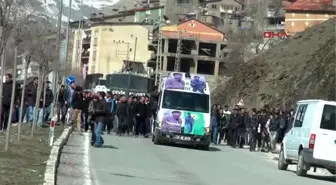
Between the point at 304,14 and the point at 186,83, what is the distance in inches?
3538

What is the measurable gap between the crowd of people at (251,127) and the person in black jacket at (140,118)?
9.92 ft

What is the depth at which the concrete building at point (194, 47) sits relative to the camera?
11119 centimetres

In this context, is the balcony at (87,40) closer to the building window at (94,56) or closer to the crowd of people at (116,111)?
the building window at (94,56)

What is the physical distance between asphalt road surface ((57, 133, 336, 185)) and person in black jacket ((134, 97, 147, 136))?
8585 millimetres

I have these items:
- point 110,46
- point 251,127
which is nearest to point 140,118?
point 251,127

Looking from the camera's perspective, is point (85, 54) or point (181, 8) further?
point (181, 8)

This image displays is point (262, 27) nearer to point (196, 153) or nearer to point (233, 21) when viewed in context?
point (233, 21)

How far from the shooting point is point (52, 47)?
67.1 metres

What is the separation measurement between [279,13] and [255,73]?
258 feet

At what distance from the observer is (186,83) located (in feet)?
99.9

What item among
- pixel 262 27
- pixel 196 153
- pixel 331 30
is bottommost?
pixel 196 153

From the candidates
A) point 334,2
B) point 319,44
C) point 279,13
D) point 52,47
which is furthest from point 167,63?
point 319,44

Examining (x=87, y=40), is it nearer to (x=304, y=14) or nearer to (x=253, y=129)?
(x=304, y=14)

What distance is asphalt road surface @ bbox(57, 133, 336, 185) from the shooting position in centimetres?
1550
